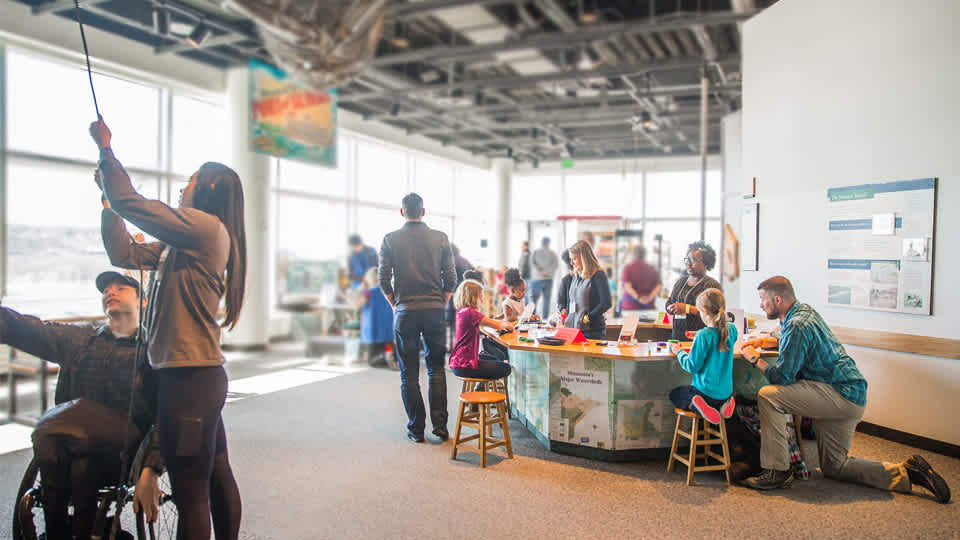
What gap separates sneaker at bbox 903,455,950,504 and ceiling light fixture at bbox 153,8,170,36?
775 centimetres

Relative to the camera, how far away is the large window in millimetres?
6352

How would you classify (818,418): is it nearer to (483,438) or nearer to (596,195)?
(483,438)

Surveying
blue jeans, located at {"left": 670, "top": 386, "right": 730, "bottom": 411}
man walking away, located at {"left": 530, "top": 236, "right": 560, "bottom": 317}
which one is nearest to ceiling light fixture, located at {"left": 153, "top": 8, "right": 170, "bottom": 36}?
blue jeans, located at {"left": 670, "top": 386, "right": 730, "bottom": 411}

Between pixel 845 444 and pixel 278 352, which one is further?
pixel 278 352

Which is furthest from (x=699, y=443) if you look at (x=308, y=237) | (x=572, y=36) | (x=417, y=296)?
(x=308, y=237)

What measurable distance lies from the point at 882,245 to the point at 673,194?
1097 centimetres

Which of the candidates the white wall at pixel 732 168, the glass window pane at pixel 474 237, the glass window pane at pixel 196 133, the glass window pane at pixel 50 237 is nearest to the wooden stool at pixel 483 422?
the glass window pane at pixel 50 237

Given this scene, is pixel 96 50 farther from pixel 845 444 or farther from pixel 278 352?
pixel 845 444

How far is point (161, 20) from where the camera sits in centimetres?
642

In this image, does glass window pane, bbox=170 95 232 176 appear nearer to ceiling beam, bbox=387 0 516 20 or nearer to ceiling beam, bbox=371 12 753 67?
ceiling beam, bbox=371 12 753 67

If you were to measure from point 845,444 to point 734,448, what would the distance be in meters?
0.68

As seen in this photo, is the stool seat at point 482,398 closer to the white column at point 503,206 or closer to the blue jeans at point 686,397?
the blue jeans at point 686,397

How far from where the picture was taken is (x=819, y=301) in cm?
504

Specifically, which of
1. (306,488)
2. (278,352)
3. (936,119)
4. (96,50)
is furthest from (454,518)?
(96,50)
